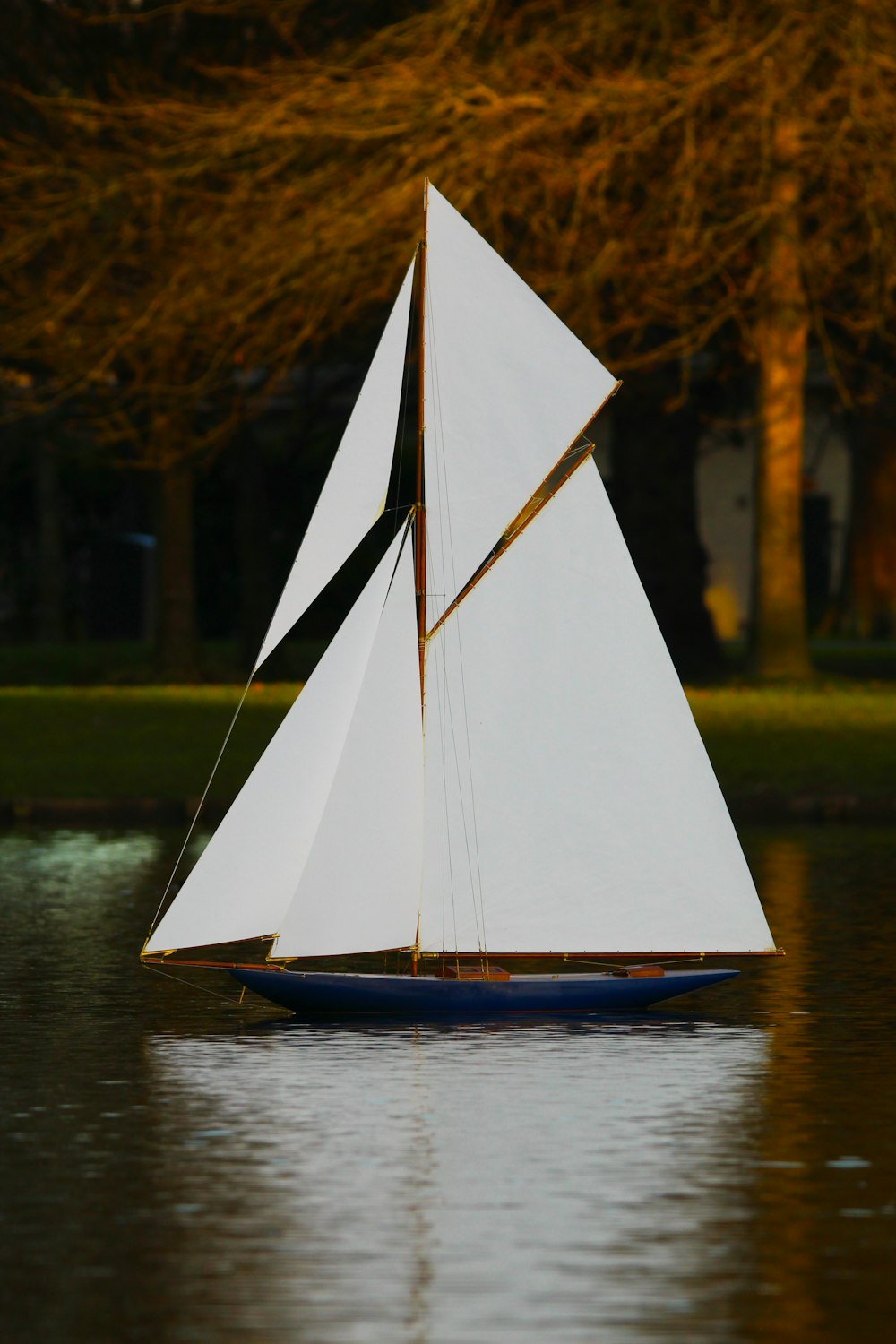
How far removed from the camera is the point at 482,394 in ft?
42.0

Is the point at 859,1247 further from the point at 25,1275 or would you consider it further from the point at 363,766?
the point at 363,766

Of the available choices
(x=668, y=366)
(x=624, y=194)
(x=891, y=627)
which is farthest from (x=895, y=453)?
(x=624, y=194)

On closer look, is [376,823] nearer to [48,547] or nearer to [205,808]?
[205,808]

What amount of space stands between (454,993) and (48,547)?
35.6m

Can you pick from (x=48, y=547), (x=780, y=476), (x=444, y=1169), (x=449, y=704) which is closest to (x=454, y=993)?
(x=449, y=704)

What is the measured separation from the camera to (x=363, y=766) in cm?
1202

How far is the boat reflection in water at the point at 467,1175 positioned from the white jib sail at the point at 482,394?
2.14 metres

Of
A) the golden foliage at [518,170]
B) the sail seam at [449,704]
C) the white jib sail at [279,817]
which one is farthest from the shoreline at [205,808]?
the white jib sail at [279,817]

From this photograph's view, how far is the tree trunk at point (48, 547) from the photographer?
1842 inches

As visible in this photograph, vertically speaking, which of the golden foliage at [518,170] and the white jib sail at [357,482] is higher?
the golden foliage at [518,170]

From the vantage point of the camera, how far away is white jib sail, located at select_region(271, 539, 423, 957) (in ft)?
38.6

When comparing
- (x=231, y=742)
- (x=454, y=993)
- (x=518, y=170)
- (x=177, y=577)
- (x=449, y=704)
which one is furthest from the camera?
(x=177, y=577)

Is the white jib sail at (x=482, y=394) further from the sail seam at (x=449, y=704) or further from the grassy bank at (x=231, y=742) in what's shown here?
the grassy bank at (x=231, y=742)

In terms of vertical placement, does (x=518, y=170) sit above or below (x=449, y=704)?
above
